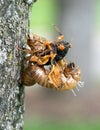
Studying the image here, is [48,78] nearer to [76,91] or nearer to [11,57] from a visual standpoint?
[11,57]

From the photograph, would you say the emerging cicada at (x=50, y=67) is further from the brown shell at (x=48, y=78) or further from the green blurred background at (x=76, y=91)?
the green blurred background at (x=76, y=91)

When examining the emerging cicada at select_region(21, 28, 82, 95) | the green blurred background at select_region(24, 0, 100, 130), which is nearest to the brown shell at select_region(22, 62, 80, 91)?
the emerging cicada at select_region(21, 28, 82, 95)

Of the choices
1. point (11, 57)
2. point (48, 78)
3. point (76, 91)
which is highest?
point (11, 57)

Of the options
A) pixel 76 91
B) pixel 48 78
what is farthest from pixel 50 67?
pixel 76 91

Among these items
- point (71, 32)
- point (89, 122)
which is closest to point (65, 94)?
point (71, 32)

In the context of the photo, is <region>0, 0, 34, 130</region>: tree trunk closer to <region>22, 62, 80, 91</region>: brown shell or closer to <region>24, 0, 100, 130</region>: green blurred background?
<region>22, 62, 80, 91</region>: brown shell

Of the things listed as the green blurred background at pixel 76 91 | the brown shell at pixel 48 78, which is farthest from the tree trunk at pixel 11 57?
the green blurred background at pixel 76 91
